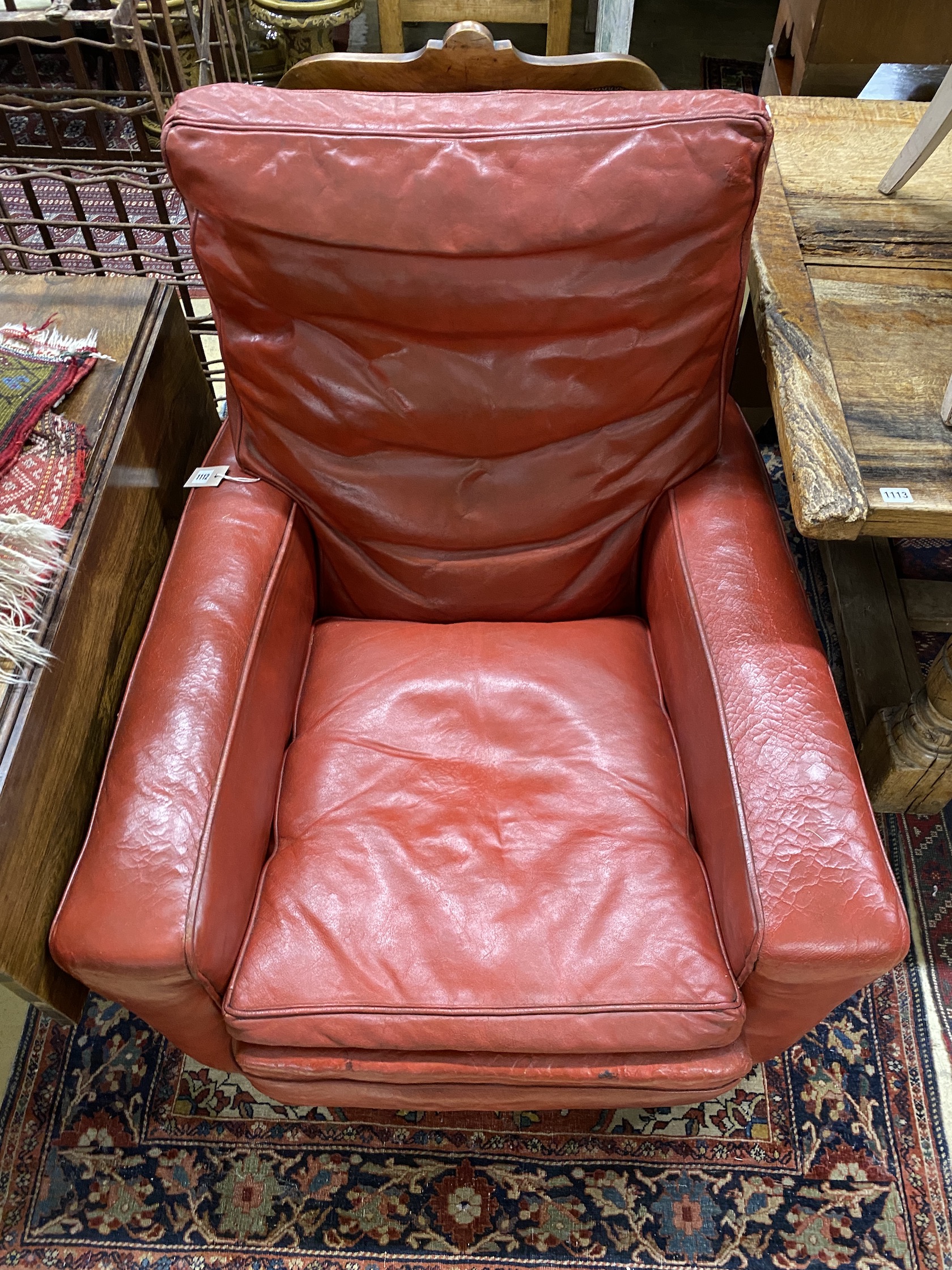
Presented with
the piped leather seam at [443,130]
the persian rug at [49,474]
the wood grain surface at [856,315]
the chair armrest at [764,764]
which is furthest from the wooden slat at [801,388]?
the persian rug at [49,474]

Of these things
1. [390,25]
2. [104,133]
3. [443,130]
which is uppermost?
[443,130]

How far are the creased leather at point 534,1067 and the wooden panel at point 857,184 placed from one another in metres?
1.06

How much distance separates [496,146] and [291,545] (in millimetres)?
544

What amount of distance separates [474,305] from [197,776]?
61 centimetres

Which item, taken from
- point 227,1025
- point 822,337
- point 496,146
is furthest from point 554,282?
point 227,1025

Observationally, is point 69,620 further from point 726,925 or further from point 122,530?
point 726,925

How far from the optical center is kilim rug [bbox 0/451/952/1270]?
3.96 feet

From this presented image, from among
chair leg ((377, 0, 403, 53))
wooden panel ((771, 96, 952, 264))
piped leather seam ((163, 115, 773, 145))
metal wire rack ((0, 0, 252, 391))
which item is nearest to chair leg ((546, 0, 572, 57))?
chair leg ((377, 0, 403, 53))

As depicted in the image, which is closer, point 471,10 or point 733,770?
point 733,770

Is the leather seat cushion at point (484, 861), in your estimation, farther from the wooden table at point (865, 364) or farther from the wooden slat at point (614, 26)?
the wooden slat at point (614, 26)

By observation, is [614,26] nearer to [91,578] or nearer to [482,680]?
[482,680]

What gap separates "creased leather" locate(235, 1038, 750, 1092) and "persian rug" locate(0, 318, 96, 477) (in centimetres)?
78

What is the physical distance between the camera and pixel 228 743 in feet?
3.37

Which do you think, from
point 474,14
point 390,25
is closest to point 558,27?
point 474,14
